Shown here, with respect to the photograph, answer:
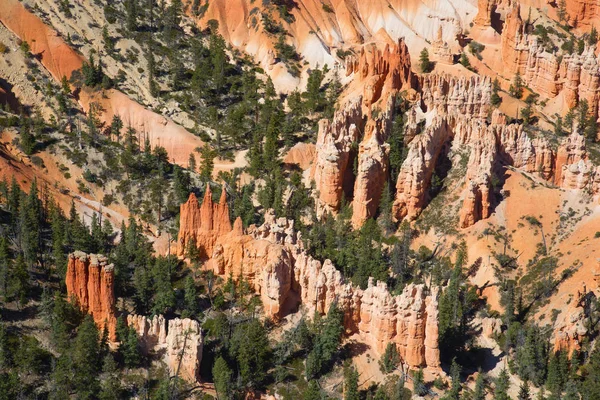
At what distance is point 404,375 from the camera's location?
112062 mm

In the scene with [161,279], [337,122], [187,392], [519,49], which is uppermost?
[519,49]

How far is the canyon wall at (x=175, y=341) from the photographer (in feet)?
353

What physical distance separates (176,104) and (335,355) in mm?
51394

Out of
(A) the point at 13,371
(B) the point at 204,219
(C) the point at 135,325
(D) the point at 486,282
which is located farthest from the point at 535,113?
(A) the point at 13,371

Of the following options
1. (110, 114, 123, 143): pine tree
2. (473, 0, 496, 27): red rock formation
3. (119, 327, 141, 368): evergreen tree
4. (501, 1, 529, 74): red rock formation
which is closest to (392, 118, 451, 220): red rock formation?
(110, 114, 123, 143): pine tree

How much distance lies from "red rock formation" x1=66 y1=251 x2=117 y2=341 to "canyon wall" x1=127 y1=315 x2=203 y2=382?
185cm

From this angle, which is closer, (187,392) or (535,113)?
(187,392)

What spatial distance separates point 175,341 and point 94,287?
785cm

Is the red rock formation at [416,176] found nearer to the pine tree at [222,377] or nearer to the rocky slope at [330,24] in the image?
the rocky slope at [330,24]

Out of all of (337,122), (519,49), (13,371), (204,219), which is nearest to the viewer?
(13,371)

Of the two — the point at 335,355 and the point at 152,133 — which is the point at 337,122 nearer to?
the point at 152,133

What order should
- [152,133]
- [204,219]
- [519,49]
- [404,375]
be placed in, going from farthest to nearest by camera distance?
1. [519,49]
2. [152,133]
3. [204,219]
4. [404,375]

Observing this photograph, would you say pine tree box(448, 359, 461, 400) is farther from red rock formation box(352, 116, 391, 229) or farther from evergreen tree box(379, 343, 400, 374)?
red rock formation box(352, 116, 391, 229)

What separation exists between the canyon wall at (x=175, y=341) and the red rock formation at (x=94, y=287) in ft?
6.06
